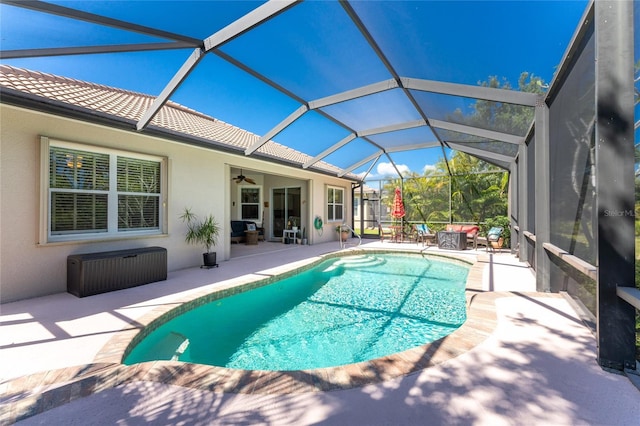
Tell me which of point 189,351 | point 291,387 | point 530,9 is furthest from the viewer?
point 189,351

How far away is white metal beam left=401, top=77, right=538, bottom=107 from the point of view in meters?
5.45

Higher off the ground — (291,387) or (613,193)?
(613,193)

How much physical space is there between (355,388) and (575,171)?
4.46 m

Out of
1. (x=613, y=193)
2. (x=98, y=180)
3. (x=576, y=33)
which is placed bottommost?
(x=613, y=193)

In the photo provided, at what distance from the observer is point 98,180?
6.35 metres

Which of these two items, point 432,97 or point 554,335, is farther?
point 432,97

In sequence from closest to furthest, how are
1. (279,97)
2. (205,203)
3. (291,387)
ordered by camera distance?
(291,387)
(279,97)
(205,203)

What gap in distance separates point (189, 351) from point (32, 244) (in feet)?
13.5

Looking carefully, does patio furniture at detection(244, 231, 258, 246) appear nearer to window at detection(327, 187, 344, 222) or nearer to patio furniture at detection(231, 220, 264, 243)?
patio furniture at detection(231, 220, 264, 243)

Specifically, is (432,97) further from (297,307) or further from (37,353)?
(37,353)

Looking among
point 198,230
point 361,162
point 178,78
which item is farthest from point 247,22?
point 361,162

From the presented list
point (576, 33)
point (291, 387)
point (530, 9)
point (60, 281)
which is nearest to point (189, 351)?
point (291, 387)

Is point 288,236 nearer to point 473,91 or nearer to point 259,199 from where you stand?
point 259,199

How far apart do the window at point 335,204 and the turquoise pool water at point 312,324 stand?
7.75m
